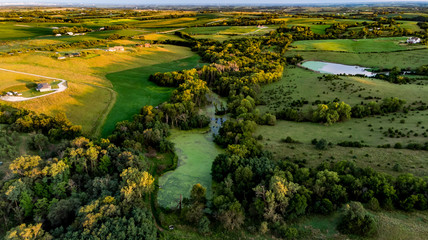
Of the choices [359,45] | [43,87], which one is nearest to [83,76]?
[43,87]

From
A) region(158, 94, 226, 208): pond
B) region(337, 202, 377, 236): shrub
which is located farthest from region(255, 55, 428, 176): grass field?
region(337, 202, 377, 236): shrub

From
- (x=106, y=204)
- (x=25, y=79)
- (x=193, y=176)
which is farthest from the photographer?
(x=25, y=79)

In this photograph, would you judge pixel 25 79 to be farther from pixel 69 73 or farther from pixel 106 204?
pixel 106 204

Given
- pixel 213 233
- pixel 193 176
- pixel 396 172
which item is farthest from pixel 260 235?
pixel 396 172

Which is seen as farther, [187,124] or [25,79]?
[25,79]

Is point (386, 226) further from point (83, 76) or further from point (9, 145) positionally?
point (83, 76)

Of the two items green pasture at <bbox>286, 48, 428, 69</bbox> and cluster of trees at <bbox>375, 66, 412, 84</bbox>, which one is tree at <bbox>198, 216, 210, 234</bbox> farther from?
green pasture at <bbox>286, 48, 428, 69</bbox>

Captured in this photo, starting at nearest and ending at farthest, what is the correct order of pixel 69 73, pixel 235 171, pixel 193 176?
pixel 235 171 < pixel 193 176 < pixel 69 73

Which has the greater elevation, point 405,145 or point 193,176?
point 405,145
